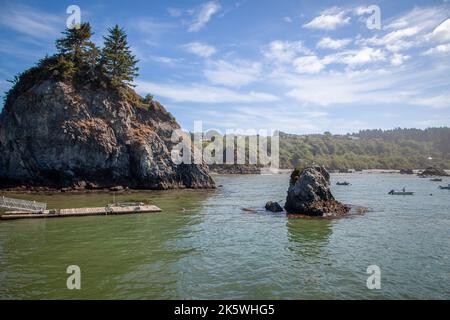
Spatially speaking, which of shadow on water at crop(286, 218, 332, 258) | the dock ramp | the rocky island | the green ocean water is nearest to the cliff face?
the rocky island

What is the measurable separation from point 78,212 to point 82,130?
120 feet

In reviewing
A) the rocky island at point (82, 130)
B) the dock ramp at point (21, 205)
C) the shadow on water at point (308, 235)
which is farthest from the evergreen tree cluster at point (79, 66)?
the shadow on water at point (308, 235)

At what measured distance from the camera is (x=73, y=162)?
A: 72.6 metres

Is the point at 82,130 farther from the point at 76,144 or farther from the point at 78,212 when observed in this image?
the point at 78,212

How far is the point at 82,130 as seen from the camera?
73938 mm

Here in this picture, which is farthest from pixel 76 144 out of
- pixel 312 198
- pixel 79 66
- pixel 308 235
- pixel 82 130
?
pixel 308 235

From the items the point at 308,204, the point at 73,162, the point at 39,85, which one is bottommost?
the point at 308,204

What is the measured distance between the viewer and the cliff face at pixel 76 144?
2827 inches

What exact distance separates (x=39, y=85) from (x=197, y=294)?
2952 inches

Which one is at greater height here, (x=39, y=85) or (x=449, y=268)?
(x=39, y=85)

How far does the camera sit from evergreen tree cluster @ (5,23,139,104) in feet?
250
